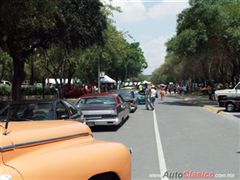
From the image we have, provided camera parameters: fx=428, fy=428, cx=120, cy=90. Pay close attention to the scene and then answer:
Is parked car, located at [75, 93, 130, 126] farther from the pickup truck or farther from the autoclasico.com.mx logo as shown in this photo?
the pickup truck

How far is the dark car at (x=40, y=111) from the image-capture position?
342 inches

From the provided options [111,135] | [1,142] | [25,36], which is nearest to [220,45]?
[25,36]

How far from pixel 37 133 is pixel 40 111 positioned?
20.4 ft

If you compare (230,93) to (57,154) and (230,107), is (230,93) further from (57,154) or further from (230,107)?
(57,154)

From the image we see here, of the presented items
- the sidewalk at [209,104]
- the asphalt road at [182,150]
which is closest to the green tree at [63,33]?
the asphalt road at [182,150]

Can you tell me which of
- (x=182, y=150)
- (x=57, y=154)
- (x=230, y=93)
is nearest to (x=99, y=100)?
(x=182, y=150)

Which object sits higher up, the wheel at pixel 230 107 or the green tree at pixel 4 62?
the green tree at pixel 4 62

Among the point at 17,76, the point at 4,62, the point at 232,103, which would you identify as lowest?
the point at 232,103

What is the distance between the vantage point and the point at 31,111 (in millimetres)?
9320

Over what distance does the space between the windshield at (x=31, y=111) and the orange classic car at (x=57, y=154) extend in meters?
4.12

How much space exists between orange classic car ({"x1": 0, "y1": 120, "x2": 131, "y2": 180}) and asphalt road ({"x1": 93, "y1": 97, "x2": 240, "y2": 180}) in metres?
3.61

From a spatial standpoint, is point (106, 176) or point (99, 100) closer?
point (106, 176)

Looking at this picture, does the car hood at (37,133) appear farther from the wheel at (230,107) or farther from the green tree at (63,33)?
the wheel at (230,107)

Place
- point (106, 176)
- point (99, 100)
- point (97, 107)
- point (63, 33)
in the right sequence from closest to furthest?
1. point (106, 176)
2. point (97, 107)
3. point (99, 100)
4. point (63, 33)
